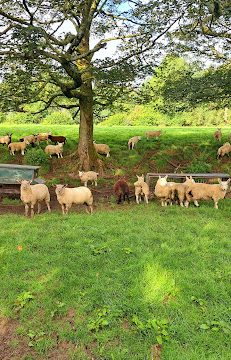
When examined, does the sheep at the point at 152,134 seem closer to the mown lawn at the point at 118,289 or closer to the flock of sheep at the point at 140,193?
the flock of sheep at the point at 140,193

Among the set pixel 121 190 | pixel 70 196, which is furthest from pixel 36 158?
pixel 70 196

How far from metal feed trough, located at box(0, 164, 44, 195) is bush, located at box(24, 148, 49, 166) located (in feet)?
12.1

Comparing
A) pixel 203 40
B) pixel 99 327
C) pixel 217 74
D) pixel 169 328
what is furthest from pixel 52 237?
pixel 203 40

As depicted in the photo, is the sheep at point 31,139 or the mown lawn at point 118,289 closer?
the mown lawn at point 118,289

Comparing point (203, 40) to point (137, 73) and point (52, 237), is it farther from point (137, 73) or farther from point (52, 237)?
point (52, 237)

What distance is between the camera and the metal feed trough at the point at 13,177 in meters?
12.2

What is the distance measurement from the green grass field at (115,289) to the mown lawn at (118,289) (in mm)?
16

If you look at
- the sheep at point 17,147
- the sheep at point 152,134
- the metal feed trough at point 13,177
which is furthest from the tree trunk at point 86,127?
the sheep at point 152,134

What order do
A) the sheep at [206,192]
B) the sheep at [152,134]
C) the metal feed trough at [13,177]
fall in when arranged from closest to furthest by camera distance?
the sheep at [206,192] < the metal feed trough at [13,177] < the sheep at [152,134]

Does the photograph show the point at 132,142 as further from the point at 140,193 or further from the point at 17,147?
the point at 140,193

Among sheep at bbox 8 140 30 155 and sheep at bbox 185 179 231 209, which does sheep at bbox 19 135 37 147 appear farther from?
sheep at bbox 185 179 231 209

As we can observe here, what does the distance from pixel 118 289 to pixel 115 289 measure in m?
0.05

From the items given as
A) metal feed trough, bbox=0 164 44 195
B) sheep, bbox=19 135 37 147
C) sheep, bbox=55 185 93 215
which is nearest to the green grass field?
sheep, bbox=55 185 93 215

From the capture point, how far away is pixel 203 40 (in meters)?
16.4
